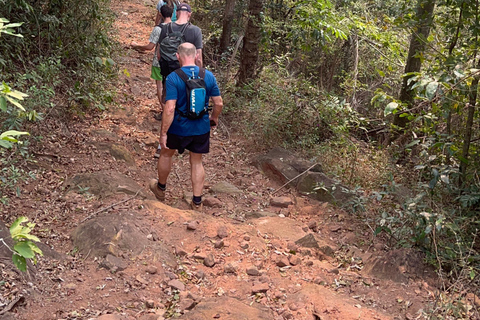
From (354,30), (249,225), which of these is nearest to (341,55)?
(354,30)

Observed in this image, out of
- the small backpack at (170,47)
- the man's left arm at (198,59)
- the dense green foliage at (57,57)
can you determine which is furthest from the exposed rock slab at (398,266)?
the dense green foliage at (57,57)

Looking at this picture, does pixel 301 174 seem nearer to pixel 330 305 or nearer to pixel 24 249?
pixel 330 305

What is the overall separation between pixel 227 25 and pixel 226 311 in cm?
836

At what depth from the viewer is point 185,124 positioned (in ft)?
16.8

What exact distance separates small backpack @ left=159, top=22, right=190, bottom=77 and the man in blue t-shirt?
1.06 m

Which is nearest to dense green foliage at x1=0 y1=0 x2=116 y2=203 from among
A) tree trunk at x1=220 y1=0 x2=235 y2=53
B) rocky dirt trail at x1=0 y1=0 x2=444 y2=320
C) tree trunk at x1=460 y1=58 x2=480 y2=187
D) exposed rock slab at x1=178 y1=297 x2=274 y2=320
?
rocky dirt trail at x1=0 y1=0 x2=444 y2=320

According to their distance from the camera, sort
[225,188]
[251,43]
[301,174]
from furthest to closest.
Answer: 1. [251,43]
2. [301,174]
3. [225,188]

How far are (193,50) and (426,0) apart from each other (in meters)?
Answer: 3.34

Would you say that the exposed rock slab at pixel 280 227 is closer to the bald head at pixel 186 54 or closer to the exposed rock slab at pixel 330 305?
the exposed rock slab at pixel 330 305

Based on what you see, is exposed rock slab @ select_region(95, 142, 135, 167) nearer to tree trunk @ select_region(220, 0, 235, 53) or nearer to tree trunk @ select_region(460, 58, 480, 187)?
tree trunk @ select_region(460, 58, 480, 187)

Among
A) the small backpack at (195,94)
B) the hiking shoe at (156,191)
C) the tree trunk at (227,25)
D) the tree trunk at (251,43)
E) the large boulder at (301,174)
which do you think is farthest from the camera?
the tree trunk at (227,25)

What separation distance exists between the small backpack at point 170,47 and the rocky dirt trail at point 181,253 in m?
1.34

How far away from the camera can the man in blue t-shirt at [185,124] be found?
4930 millimetres

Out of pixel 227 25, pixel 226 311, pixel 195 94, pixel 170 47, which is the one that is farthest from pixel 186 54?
pixel 227 25
